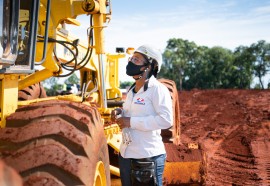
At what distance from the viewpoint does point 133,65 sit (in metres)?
4.42

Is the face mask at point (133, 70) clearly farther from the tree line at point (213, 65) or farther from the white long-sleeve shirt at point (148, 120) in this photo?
the tree line at point (213, 65)

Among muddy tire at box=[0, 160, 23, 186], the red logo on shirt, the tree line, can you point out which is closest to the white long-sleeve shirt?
the red logo on shirt

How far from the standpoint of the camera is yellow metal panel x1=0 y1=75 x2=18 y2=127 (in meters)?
3.44

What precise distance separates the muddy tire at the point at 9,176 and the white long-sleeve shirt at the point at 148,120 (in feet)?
5.05

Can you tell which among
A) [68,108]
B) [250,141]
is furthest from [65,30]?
[250,141]

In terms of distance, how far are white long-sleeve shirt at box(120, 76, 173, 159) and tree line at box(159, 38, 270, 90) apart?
50271 mm

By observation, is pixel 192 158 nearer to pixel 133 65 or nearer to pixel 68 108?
pixel 133 65

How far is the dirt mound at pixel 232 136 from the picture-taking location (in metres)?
8.69

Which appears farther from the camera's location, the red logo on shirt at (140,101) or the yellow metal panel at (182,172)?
the yellow metal panel at (182,172)

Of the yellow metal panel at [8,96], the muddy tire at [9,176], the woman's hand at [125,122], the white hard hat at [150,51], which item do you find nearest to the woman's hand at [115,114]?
the woman's hand at [125,122]

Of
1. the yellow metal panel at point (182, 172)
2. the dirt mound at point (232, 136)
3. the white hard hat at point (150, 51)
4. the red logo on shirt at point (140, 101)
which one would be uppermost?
the white hard hat at point (150, 51)

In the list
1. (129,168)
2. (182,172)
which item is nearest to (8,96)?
(129,168)

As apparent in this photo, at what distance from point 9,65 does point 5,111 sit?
0.44m

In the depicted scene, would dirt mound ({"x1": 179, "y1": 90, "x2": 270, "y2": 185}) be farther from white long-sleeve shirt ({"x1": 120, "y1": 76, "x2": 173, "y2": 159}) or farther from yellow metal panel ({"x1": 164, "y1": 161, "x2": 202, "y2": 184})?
white long-sleeve shirt ({"x1": 120, "y1": 76, "x2": 173, "y2": 159})
